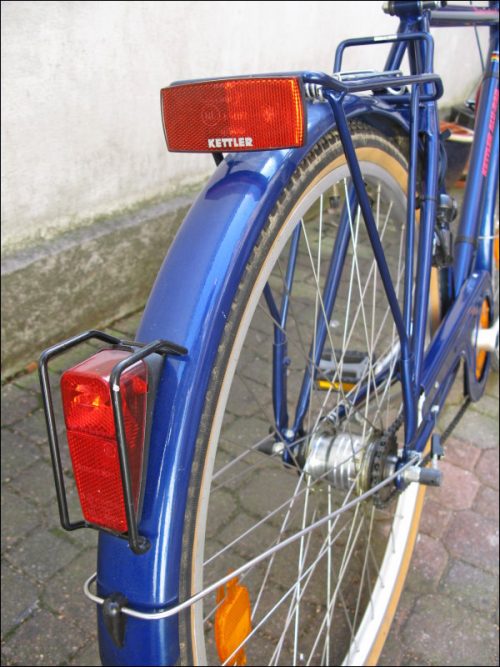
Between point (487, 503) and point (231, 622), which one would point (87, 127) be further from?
point (231, 622)

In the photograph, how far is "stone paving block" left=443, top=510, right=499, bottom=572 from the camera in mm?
2299

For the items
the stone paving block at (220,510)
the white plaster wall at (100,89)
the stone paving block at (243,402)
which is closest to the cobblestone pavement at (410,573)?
the stone paving block at (220,510)

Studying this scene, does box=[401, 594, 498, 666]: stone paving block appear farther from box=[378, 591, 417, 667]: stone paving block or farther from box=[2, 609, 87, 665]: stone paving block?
box=[2, 609, 87, 665]: stone paving block

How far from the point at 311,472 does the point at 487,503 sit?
1196mm

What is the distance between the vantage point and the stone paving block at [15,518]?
2.30m

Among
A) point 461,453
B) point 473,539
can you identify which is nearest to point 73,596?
point 473,539

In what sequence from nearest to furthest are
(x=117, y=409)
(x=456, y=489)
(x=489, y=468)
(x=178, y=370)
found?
(x=117, y=409) < (x=178, y=370) < (x=456, y=489) < (x=489, y=468)

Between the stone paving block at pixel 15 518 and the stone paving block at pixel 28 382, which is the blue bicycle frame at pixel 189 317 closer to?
the stone paving block at pixel 15 518

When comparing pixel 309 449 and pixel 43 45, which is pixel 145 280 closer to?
pixel 43 45

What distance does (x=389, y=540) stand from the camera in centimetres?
202

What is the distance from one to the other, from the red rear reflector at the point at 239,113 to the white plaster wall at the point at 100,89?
1880 mm

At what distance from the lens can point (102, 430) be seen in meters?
0.94

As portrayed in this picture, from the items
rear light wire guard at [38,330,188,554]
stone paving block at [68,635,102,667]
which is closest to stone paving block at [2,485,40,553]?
stone paving block at [68,635,102,667]

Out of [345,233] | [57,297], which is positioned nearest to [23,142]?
[57,297]
